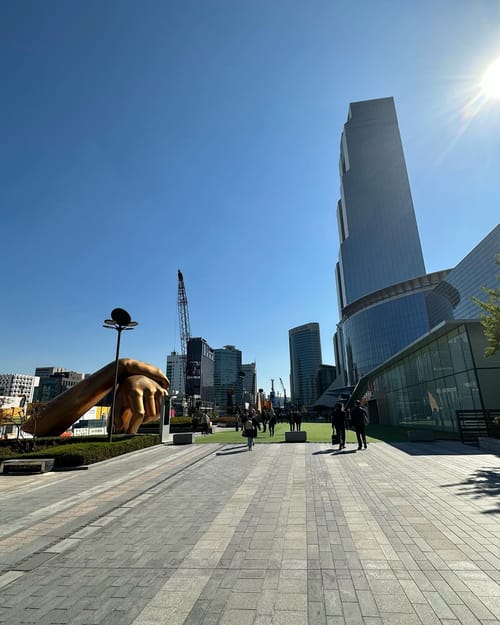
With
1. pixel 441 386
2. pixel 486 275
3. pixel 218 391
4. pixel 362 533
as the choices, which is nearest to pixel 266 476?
pixel 362 533

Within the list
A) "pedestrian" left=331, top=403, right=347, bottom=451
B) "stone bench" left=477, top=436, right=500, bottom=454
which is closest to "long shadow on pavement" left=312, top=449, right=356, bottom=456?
"pedestrian" left=331, top=403, right=347, bottom=451

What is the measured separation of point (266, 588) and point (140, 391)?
67.3 ft

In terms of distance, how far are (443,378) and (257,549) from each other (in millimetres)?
21415

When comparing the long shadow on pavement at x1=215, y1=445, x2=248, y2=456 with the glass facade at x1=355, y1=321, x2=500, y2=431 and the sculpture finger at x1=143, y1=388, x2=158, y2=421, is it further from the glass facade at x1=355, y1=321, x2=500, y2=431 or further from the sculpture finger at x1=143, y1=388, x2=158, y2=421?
the glass facade at x1=355, y1=321, x2=500, y2=431

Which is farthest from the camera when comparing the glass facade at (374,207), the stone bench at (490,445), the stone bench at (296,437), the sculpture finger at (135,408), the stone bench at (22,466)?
the glass facade at (374,207)

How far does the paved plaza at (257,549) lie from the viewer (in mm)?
3281

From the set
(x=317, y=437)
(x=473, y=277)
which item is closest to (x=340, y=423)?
(x=317, y=437)

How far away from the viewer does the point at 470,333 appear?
18656mm

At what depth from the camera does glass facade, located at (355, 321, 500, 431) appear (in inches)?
715

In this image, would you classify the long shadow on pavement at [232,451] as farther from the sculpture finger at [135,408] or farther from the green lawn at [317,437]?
the sculpture finger at [135,408]

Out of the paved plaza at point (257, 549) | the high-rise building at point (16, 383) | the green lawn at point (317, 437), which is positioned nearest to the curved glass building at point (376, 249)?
the green lawn at point (317, 437)

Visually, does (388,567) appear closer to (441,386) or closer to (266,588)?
(266,588)

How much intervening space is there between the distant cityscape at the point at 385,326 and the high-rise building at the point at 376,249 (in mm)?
422

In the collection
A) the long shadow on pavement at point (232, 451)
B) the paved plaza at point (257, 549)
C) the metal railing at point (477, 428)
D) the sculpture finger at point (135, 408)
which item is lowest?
the paved plaza at point (257, 549)
